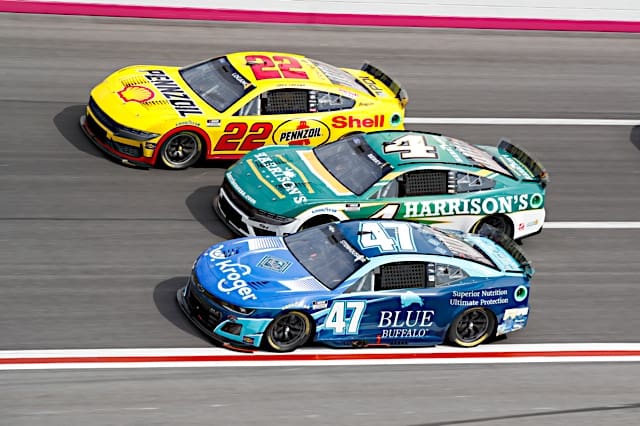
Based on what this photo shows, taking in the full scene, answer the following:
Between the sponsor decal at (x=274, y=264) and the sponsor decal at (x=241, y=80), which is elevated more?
the sponsor decal at (x=241, y=80)

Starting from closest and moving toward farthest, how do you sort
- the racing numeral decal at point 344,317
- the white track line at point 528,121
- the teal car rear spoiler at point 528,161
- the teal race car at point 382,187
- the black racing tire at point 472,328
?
the racing numeral decal at point 344,317 < the black racing tire at point 472,328 < the teal race car at point 382,187 < the teal car rear spoiler at point 528,161 < the white track line at point 528,121

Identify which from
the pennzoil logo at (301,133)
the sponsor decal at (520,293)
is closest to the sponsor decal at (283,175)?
the pennzoil logo at (301,133)

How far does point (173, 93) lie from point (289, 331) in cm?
526

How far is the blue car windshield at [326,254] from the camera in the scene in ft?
37.6

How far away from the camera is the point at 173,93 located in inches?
600

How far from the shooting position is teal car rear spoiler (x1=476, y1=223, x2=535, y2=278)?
40.6 feet

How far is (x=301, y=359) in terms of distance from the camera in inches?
444

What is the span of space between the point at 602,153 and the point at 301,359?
8548 mm

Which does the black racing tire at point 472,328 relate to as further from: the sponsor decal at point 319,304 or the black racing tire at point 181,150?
the black racing tire at point 181,150

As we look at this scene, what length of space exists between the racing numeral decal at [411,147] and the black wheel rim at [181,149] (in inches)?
113

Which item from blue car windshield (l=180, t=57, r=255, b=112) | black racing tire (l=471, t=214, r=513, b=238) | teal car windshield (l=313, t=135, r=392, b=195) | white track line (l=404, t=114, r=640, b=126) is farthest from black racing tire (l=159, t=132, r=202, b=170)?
white track line (l=404, t=114, r=640, b=126)

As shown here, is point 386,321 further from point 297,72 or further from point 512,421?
point 297,72

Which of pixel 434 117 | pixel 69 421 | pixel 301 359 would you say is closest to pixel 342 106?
pixel 434 117

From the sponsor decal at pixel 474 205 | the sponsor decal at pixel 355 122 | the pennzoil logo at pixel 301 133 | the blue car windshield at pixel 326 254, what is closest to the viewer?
the blue car windshield at pixel 326 254
